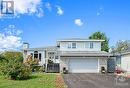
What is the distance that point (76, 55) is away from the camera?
4281 cm

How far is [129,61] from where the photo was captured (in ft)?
132

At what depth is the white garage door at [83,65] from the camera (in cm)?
4328

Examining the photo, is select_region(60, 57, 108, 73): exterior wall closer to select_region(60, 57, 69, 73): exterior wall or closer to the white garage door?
select_region(60, 57, 69, 73): exterior wall

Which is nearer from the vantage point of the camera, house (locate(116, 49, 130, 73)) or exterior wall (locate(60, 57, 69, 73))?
house (locate(116, 49, 130, 73))

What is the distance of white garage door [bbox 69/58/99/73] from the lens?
43.3 metres

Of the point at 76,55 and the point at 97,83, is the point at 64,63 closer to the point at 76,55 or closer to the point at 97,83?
the point at 76,55

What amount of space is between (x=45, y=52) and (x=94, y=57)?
31.2 ft

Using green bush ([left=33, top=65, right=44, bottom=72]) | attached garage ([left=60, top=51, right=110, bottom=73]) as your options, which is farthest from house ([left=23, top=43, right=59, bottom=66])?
attached garage ([left=60, top=51, right=110, bottom=73])

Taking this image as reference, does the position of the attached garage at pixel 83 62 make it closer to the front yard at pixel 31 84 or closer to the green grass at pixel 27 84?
the front yard at pixel 31 84

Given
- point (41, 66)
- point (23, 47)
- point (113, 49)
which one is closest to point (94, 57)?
point (41, 66)

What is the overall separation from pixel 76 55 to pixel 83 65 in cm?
198

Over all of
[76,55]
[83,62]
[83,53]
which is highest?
[83,53]

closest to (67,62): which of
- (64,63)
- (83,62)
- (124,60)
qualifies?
(64,63)

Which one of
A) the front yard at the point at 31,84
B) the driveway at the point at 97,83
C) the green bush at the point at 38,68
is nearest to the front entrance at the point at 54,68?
the green bush at the point at 38,68
